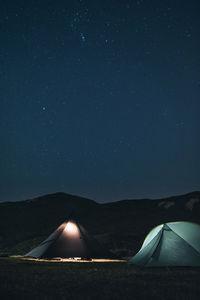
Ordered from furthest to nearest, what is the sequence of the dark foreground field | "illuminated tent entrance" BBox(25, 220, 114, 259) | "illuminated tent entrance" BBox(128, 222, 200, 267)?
"illuminated tent entrance" BBox(25, 220, 114, 259) < "illuminated tent entrance" BBox(128, 222, 200, 267) < the dark foreground field

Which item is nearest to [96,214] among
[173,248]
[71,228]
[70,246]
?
[71,228]

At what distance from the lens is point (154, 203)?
179 feet

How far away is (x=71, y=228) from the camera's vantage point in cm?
1516

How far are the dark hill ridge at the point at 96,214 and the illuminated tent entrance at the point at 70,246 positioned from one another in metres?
14.7

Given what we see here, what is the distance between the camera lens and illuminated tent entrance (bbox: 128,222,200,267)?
34.2 feet

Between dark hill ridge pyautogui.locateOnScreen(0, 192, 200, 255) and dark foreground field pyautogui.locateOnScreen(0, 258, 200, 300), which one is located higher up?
dark hill ridge pyautogui.locateOnScreen(0, 192, 200, 255)

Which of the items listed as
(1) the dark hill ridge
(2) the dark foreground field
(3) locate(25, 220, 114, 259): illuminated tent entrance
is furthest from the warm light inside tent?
(1) the dark hill ridge

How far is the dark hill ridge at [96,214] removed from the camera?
38656 mm

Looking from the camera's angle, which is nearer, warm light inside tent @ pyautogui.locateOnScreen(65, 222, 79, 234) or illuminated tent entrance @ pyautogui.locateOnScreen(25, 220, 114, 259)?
illuminated tent entrance @ pyautogui.locateOnScreen(25, 220, 114, 259)

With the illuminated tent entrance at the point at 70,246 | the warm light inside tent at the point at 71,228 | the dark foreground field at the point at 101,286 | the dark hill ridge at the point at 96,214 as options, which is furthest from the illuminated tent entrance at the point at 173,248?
the dark hill ridge at the point at 96,214

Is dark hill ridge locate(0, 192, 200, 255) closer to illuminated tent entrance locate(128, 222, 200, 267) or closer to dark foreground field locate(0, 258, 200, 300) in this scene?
illuminated tent entrance locate(128, 222, 200, 267)

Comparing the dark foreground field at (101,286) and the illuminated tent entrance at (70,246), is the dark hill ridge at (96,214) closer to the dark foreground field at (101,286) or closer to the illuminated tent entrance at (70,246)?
the illuminated tent entrance at (70,246)

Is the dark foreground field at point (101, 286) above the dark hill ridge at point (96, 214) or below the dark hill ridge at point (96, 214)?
below

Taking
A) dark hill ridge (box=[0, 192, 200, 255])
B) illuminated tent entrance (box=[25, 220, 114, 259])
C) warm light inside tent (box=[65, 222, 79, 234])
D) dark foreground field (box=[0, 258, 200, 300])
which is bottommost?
dark foreground field (box=[0, 258, 200, 300])
